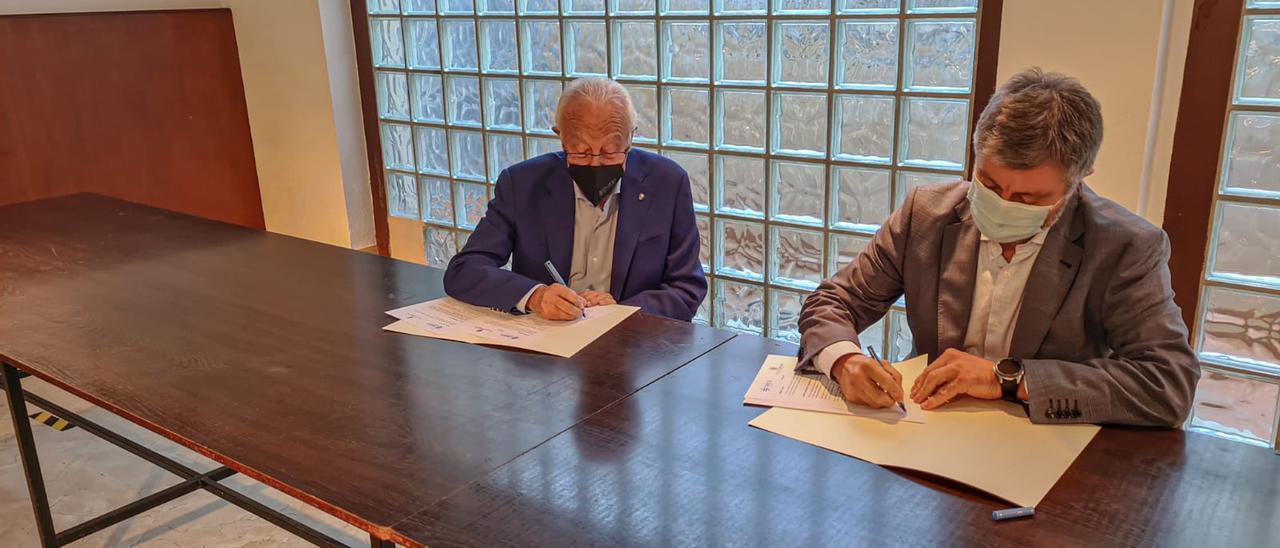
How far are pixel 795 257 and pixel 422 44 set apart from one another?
203cm

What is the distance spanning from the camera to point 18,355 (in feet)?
6.29

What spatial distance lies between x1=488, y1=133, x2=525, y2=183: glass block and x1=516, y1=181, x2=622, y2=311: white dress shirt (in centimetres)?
164

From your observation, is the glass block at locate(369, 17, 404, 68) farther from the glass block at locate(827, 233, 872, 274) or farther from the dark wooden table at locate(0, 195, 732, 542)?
the glass block at locate(827, 233, 872, 274)

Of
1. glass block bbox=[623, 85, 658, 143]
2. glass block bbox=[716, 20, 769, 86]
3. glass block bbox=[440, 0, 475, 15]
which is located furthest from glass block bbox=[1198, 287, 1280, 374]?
glass block bbox=[440, 0, 475, 15]

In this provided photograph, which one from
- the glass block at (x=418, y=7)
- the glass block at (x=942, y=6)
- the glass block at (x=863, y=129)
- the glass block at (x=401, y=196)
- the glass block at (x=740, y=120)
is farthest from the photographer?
the glass block at (x=401, y=196)

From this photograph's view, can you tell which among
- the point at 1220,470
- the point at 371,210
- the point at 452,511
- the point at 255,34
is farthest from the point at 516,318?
the point at 255,34

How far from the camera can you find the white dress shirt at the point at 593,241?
237 centimetres

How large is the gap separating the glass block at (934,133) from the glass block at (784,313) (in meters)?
0.67

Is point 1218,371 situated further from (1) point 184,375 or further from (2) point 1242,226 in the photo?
(1) point 184,375

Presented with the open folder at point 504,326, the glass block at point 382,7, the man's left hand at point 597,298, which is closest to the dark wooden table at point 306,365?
the open folder at point 504,326

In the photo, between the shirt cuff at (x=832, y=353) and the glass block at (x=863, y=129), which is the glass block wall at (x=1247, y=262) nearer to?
the glass block at (x=863, y=129)

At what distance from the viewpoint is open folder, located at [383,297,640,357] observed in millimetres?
1889

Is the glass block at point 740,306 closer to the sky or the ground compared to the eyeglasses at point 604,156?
closer to the ground

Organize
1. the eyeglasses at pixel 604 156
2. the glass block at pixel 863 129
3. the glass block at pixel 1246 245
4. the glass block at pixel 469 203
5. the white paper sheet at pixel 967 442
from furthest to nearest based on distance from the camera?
1. the glass block at pixel 469 203
2. the glass block at pixel 863 129
3. the glass block at pixel 1246 245
4. the eyeglasses at pixel 604 156
5. the white paper sheet at pixel 967 442
